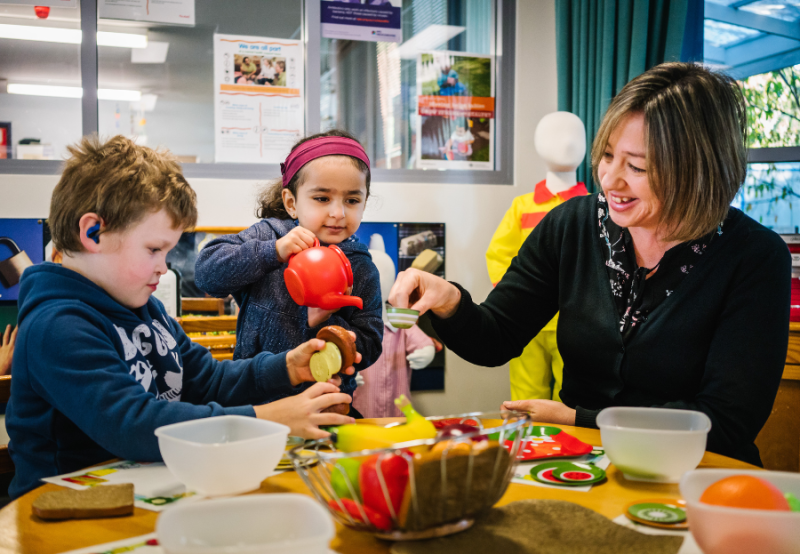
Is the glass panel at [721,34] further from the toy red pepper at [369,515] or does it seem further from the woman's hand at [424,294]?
the toy red pepper at [369,515]

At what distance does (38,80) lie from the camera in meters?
2.63

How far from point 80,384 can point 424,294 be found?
2.13 feet

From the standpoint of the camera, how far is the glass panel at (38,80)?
2.62 meters

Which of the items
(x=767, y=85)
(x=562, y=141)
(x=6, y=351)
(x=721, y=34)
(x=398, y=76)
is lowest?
(x=6, y=351)

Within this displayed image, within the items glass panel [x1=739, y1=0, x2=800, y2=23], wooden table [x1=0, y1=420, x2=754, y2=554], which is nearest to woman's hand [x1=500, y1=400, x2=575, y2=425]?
wooden table [x1=0, y1=420, x2=754, y2=554]

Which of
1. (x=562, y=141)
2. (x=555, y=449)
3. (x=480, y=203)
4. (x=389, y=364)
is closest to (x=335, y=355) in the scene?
(x=555, y=449)

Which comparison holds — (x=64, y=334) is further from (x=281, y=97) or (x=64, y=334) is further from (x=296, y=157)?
(x=281, y=97)

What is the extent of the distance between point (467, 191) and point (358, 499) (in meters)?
2.65

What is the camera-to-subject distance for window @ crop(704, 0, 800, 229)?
2717 millimetres

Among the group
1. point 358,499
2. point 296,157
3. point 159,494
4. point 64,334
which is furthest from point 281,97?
point 358,499

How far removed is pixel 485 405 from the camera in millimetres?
3129

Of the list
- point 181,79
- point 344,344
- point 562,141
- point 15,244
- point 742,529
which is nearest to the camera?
point 742,529

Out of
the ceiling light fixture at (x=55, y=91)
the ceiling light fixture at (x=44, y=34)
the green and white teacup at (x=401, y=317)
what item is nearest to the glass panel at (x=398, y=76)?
the ceiling light fixture at (x=55, y=91)

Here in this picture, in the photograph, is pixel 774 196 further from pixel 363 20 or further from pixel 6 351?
pixel 6 351
